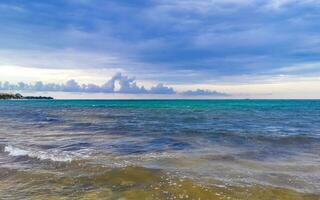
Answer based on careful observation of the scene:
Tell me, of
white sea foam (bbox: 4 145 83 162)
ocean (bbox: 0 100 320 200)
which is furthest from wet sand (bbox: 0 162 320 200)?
white sea foam (bbox: 4 145 83 162)

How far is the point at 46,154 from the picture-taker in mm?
15164

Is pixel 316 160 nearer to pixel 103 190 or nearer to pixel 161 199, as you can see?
pixel 161 199

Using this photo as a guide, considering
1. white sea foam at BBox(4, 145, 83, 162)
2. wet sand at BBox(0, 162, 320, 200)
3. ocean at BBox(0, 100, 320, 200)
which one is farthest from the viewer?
white sea foam at BBox(4, 145, 83, 162)

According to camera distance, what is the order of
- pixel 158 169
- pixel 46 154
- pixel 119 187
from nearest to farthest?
pixel 119 187 → pixel 158 169 → pixel 46 154

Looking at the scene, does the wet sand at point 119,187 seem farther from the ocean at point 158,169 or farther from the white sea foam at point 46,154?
the white sea foam at point 46,154

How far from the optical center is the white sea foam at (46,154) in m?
14.2

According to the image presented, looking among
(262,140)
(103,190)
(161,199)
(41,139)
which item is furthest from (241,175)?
(41,139)

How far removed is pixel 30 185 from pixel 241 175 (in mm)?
6832

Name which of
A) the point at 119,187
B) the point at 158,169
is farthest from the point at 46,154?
the point at 119,187

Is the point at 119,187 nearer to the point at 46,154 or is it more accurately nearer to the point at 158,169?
the point at 158,169

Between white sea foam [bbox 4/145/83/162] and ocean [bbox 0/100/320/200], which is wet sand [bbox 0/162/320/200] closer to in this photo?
ocean [bbox 0/100/320/200]

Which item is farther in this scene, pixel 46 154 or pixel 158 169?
pixel 46 154

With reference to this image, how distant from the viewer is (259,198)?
894 cm

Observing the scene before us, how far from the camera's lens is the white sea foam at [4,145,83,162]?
1420cm
